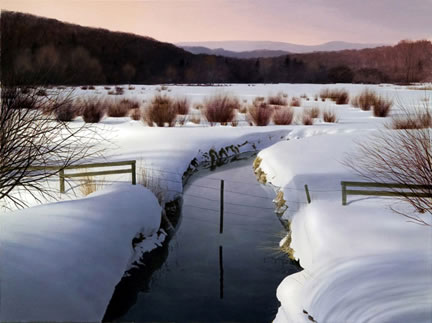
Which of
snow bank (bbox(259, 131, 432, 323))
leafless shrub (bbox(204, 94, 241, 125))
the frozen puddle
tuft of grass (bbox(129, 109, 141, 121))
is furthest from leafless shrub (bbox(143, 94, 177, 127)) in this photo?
snow bank (bbox(259, 131, 432, 323))

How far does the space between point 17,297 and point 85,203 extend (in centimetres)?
214

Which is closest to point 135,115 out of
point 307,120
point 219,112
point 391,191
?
point 219,112

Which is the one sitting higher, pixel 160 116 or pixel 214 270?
pixel 160 116

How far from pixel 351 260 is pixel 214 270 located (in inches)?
73.9

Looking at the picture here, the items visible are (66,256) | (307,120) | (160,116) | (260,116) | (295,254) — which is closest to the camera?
(66,256)

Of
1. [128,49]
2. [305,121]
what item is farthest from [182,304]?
[128,49]

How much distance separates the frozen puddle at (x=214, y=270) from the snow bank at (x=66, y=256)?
0.45 metres

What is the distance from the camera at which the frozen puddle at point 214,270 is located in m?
4.39

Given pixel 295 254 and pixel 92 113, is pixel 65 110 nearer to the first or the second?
pixel 295 254

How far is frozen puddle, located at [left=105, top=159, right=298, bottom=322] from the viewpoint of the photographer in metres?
4.39

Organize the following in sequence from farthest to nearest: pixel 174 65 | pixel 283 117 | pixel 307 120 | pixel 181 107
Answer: pixel 174 65
pixel 181 107
pixel 283 117
pixel 307 120

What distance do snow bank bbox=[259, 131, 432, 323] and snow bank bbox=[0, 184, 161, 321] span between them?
65.0 inches

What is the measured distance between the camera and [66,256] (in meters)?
3.70

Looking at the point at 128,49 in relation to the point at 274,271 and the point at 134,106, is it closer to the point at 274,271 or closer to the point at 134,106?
the point at 134,106
